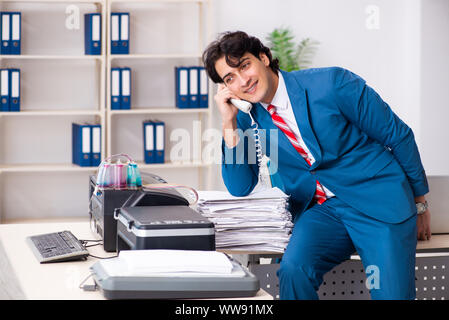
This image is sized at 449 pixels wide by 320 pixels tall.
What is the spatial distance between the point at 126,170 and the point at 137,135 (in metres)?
3.02

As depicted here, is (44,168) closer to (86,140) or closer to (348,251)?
(86,140)

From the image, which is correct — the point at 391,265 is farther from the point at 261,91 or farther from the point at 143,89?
the point at 143,89

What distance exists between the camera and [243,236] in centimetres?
200

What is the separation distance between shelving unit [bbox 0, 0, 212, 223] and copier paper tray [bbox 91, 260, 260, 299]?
322 cm

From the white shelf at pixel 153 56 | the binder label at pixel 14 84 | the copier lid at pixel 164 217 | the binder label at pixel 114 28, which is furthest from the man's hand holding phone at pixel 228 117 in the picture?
the binder label at pixel 14 84

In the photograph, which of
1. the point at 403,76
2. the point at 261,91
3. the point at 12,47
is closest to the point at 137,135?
the point at 12,47

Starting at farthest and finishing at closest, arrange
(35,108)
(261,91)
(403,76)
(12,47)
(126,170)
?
(403,76) < (35,108) < (12,47) < (261,91) < (126,170)

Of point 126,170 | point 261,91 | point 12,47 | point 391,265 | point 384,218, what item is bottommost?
point 391,265

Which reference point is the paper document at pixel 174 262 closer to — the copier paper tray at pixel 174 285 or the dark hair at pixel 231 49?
the copier paper tray at pixel 174 285

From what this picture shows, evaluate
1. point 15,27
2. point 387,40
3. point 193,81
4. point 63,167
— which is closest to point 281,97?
point 193,81

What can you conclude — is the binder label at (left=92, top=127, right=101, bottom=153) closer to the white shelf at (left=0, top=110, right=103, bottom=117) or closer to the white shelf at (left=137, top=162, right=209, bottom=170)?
the white shelf at (left=0, top=110, right=103, bottom=117)

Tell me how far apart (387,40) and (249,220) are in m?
3.49

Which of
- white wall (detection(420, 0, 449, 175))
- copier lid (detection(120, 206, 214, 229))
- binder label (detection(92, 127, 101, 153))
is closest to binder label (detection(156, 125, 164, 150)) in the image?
binder label (detection(92, 127, 101, 153))
